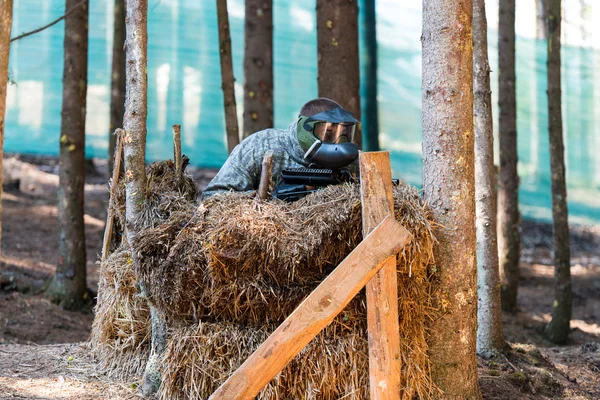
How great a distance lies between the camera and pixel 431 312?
14.1 feet

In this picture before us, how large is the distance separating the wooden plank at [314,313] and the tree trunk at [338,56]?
355 centimetres

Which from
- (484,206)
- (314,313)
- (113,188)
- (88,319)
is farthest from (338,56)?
(88,319)

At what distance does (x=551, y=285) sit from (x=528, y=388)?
6.94 m

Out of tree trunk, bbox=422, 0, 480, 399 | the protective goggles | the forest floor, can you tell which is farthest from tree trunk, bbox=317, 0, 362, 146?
the forest floor

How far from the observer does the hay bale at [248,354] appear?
13.7ft

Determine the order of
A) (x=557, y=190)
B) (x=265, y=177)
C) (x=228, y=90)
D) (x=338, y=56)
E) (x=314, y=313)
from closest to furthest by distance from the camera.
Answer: (x=314, y=313), (x=265, y=177), (x=338, y=56), (x=228, y=90), (x=557, y=190)

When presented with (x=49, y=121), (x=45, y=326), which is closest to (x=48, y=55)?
(x=49, y=121)

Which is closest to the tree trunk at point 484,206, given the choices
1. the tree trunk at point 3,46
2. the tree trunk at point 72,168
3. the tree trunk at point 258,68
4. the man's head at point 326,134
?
the man's head at point 326,134

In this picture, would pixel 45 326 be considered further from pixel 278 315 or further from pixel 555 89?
pixel 555 89

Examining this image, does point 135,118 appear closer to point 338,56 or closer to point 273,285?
point 273,285

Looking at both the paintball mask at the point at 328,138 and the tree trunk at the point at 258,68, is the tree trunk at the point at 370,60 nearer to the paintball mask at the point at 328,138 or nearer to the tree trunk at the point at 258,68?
the tree trunk at the point at 258,68

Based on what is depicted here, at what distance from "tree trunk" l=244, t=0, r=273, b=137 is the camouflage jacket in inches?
113

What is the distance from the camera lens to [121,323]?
5152 mm

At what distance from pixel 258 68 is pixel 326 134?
357 centimetres
